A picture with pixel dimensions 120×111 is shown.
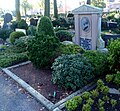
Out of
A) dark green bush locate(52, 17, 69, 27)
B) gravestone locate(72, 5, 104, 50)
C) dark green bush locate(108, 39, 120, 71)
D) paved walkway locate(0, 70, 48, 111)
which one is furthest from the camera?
dark green bush locate(52, 17, 69, 27)

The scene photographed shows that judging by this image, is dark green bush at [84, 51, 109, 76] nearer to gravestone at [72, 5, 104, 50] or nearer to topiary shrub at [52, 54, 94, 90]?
topiary shrub at [52, 54, 94, 90]

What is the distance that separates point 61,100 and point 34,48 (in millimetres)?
2341

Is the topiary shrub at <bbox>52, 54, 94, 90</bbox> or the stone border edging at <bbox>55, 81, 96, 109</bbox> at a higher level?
the topiary shrub at <bbox>52, 54, 94, 90</bbox>

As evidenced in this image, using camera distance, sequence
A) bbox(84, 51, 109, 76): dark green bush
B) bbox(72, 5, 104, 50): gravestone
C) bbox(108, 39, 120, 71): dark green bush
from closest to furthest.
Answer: bbox(108, 39, 120, 71): dark green bush → bbox(84, 51, 109, 76): dark green bush → bbox(72, 5, 104, 50): gravestone

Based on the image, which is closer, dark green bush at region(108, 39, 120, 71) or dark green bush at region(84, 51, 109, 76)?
dark green bush at region(108, 39, 120, 71)

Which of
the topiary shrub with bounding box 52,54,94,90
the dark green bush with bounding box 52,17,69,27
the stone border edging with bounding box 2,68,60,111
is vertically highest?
the dark green bush with bounding box 52,17,69,27

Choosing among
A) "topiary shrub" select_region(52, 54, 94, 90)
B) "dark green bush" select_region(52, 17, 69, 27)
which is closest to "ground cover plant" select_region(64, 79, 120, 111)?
"topiary shrub" select_region(52, 54, 94, 90)

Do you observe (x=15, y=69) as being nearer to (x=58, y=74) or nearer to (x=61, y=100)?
(x=58, y=74)

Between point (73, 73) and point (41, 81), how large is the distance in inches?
49.4

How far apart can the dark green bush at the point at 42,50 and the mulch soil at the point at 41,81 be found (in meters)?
0.33

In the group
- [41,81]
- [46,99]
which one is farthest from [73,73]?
[41,81]

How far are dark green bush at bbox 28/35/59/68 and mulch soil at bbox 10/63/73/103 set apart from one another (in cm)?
33

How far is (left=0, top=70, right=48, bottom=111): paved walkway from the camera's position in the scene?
4358mm

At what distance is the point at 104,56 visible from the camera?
5.71 meters
